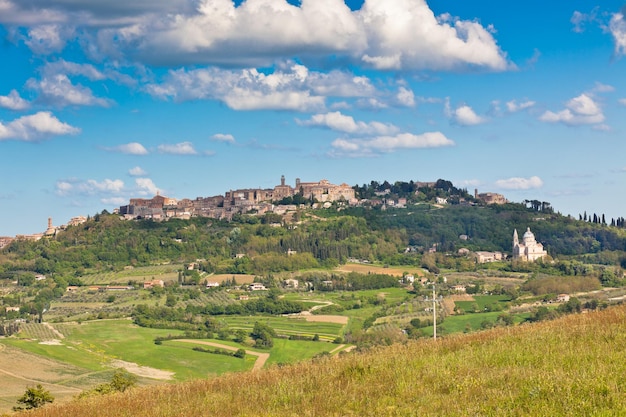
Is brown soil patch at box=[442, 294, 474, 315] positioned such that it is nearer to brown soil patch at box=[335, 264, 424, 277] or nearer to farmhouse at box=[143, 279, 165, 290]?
brown soil patch at box=[335, 264, 424, 277]

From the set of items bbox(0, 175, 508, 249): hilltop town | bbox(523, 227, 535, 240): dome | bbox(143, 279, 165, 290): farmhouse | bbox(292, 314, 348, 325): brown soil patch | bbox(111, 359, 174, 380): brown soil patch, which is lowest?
bbox(111, 359, 174, 380): brown soil patch

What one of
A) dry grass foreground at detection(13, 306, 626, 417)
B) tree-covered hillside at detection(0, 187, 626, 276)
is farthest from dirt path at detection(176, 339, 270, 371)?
tree-covered hillside at detection(0, 187, 626, 276)

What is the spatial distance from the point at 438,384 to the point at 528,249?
101558 millimetres

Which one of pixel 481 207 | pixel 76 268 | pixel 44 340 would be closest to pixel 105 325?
pixel 44 340

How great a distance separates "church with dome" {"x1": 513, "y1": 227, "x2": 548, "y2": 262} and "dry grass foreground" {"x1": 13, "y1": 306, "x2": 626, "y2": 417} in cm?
9341

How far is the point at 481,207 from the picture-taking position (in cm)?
13850

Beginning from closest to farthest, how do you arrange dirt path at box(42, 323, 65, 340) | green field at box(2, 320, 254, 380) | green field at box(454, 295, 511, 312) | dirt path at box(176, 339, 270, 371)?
dirt path at box(176, 339, 270, 371) → green field at box(2, 320, 254, 380) → dirt path at box(42, 323, 65, 340) → green field at box(454, 295, 511, 312)

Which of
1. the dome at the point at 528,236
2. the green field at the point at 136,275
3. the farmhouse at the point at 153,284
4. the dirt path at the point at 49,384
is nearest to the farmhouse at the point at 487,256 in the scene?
the dome at the point at 528,236

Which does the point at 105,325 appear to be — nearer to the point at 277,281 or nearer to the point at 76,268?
the point at 277,281

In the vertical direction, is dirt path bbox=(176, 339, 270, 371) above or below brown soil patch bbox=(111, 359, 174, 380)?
above

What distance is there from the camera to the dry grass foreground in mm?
10078

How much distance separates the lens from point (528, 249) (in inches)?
4299

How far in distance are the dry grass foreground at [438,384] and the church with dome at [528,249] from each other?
3678 inches

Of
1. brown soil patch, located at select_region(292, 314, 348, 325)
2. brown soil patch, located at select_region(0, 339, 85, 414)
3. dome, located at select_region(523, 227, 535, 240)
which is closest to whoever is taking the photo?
brown soil patch, located at select_region(0, 339, 85, 414)
